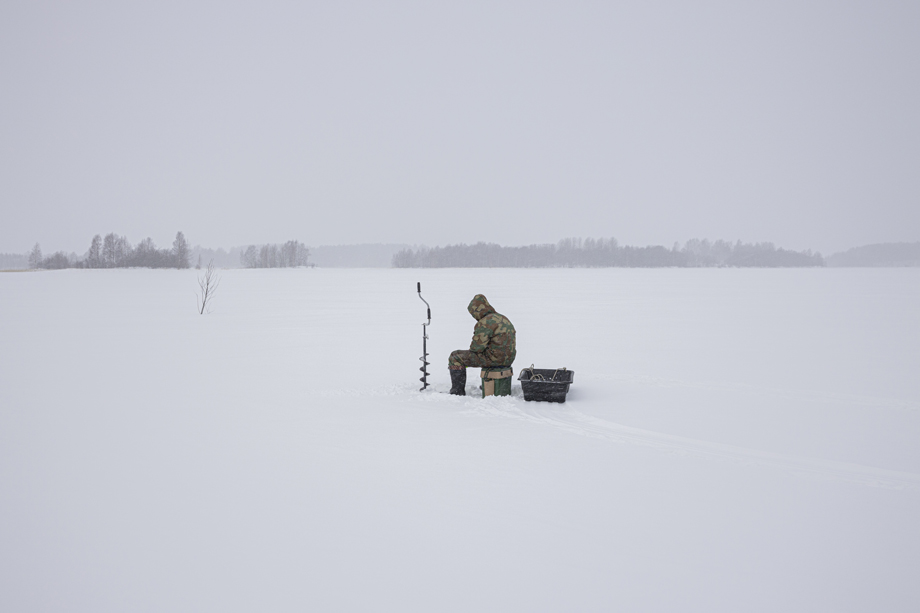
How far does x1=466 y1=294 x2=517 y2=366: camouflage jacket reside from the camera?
8.81m

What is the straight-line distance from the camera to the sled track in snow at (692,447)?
5.79 meters

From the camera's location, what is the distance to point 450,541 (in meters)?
4.45

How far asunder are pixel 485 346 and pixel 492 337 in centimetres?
16

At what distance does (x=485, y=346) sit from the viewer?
8859 mm

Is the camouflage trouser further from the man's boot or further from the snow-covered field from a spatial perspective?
the snow-covered field

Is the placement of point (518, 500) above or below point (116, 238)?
below

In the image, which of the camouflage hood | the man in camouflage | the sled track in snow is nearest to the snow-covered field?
the sled track in snow

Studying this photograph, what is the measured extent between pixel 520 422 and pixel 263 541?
400 cm

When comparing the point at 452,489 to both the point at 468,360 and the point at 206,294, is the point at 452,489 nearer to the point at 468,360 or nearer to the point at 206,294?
the point at 468,360

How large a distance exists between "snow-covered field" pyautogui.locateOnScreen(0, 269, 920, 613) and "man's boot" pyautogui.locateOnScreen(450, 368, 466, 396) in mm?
378

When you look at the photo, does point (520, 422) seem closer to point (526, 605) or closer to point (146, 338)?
point (526, 605)

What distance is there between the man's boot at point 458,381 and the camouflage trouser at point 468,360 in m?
0.08

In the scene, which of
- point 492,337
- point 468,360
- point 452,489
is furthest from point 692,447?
point 468,360

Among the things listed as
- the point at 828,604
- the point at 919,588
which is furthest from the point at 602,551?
the point at 919,588
